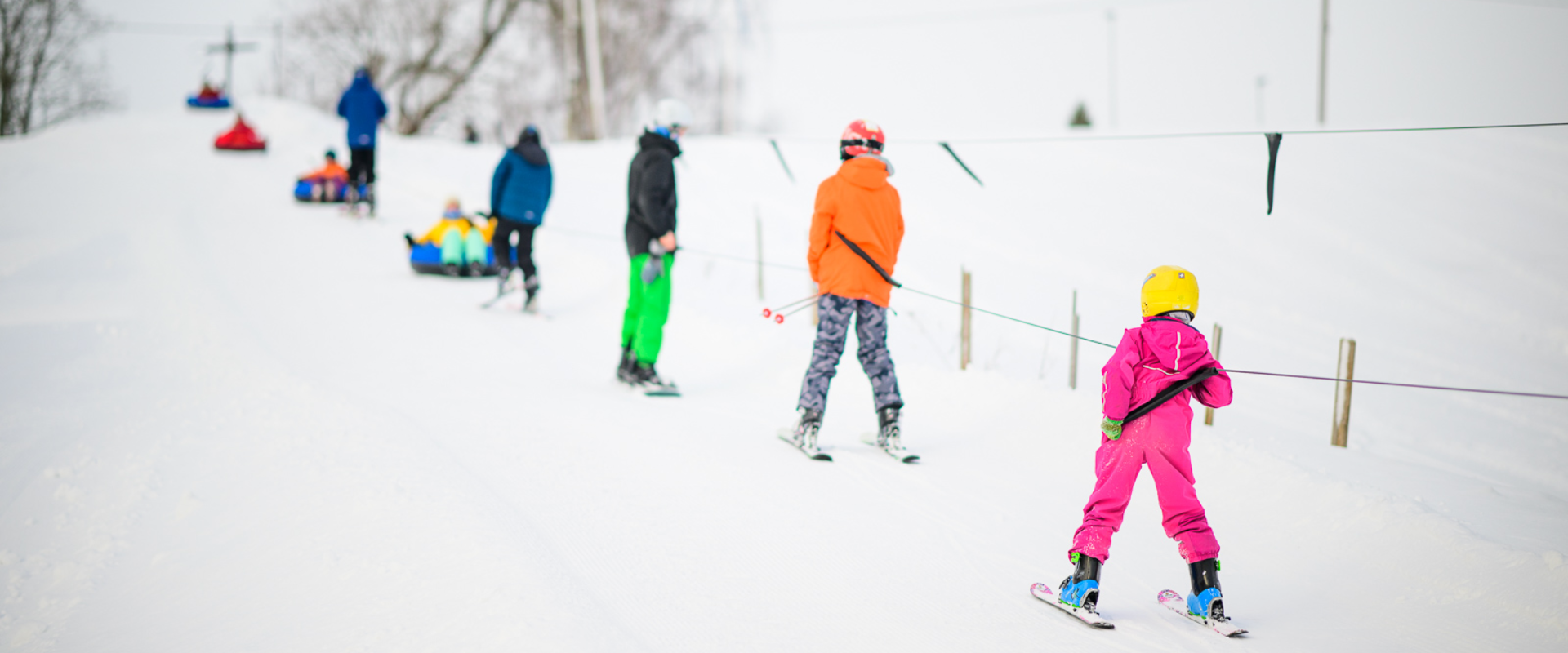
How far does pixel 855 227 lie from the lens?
4.63 metres

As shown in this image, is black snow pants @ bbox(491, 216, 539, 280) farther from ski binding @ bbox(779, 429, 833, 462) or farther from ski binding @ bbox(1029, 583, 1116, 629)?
ski binding @ bbox(1029, 583, 1116, 629)

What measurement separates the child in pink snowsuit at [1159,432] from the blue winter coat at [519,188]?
6084 millimetres

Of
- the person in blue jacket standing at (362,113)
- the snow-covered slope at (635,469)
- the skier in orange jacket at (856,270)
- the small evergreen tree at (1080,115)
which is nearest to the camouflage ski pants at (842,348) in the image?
the skier in orange jacket at (856,270)

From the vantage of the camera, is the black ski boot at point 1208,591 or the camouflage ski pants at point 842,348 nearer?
the black ski boot at point 1208,591

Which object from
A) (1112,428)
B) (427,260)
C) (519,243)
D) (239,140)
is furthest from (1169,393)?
(239,140)

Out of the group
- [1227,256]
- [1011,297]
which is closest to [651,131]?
[1011,297]

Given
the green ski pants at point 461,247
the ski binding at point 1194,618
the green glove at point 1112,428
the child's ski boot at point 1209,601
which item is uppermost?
the green ski pants at point 461,247

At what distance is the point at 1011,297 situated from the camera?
1216 cm

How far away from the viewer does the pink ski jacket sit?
9.64ft

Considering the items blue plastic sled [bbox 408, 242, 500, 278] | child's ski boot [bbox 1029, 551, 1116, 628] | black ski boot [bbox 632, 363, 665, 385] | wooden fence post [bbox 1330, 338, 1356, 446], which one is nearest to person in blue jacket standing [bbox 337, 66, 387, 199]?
blue plastic sled [bbox 408, 242, 500, 278]

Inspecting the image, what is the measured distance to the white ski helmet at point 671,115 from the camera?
5727 millimetres

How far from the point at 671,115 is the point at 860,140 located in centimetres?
160

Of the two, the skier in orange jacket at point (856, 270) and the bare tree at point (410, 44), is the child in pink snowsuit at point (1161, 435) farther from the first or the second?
the bare tree at point (410, 44)

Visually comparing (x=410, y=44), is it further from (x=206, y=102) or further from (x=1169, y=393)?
(x=1169, y=393)
